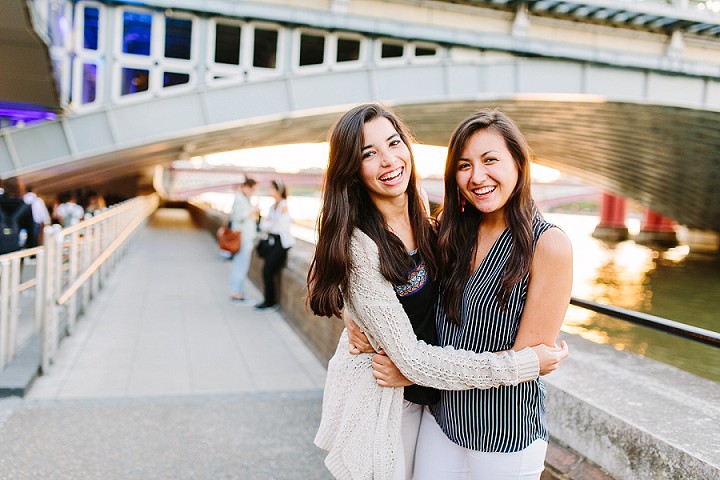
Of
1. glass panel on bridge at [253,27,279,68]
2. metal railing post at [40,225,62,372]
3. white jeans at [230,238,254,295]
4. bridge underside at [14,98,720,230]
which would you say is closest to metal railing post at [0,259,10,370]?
metal railing post at [40,225,62,372]

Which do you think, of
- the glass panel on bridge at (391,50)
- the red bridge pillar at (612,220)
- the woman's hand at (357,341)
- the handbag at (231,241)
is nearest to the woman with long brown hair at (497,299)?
the woman's hand at (357,341)

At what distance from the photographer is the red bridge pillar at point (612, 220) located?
4072 centimetres

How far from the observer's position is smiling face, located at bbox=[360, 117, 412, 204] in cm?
196

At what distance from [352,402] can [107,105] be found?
846 inches

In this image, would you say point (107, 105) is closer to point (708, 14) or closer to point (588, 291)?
point (588, 291)

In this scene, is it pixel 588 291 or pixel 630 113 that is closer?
pixel 588 291

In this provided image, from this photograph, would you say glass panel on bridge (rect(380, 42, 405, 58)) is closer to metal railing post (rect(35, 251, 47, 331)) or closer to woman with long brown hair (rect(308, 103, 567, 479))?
metal railing post (rect(35, 251, 47, 331))

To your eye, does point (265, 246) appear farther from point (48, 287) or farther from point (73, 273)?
point (48, 287)

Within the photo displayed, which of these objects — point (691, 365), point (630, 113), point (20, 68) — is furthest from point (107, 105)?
point (630, 113)

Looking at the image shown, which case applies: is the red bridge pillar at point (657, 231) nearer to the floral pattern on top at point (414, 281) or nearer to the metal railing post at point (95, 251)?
the metal railing post at point (95, 251)

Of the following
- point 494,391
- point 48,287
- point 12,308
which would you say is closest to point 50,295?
point 48,287

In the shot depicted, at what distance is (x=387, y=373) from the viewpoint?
1.90 metres

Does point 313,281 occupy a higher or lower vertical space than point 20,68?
lower

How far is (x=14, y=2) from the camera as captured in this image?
13266 millimetres
